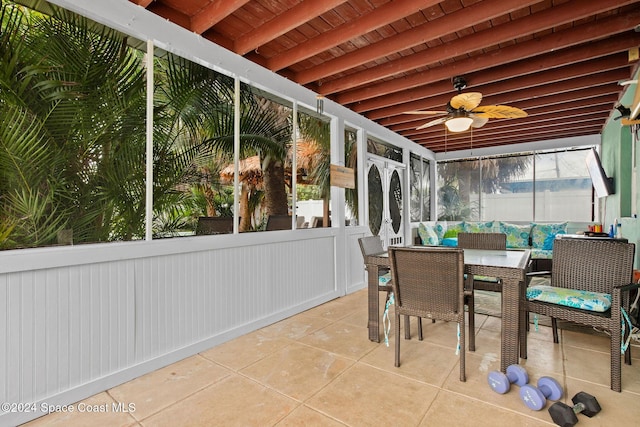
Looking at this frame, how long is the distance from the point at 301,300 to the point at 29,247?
8.48 feet

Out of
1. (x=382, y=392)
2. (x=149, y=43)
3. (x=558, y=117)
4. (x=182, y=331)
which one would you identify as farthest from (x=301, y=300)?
(x=558, y=117)

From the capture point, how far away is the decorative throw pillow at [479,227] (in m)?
6.87

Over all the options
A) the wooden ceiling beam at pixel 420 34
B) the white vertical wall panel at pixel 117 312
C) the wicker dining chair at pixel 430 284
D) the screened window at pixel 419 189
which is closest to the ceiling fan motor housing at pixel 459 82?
the wooden ceiling beam at pixel 420 34

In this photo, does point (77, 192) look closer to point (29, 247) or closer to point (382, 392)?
point (29, 247)

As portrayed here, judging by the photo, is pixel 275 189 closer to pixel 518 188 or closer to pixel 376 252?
pixel 376 252

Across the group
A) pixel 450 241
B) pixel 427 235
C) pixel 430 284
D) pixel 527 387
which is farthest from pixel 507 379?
pixel 450 241

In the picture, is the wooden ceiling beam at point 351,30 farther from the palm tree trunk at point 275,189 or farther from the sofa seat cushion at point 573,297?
the sofa seat cushion at point 573,297

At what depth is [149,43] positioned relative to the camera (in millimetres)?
2465

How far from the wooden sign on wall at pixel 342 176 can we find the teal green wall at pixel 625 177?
3185 mm

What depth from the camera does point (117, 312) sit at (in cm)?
222

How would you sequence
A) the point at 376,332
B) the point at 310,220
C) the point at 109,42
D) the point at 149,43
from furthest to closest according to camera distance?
the point at 310,220 < the point at 376,332 < the point at 149,43 < the point at 109,42

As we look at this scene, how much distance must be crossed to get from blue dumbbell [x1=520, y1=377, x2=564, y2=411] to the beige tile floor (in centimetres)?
5

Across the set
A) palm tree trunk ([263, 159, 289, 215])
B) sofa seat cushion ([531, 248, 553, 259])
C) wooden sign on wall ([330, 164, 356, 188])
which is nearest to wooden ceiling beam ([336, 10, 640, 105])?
wooden sign on wall ([330, 164, 356, 188])

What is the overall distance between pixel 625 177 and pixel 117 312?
5.79 metres
